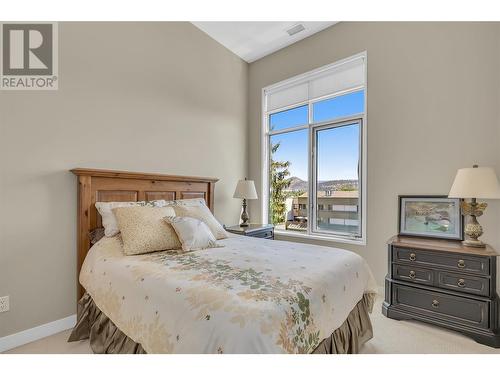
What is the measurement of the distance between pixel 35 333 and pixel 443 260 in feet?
11.2

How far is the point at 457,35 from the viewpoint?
8.05 feet

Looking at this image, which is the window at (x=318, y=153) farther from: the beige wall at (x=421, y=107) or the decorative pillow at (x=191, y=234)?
the decorative pillow at (x=191, y=234)

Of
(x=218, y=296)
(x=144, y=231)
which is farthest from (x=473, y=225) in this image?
(x=144, y=231)

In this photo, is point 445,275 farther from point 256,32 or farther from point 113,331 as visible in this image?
point 256,32

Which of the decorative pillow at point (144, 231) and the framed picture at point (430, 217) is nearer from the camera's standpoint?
the decorative pillow at point (144, 231)

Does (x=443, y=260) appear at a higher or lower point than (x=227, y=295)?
lower

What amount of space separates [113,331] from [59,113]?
1810 millimetres

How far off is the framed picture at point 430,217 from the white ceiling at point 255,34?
8.15 feet

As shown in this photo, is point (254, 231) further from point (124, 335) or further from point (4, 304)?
point (4, 304)

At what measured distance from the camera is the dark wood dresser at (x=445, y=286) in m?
1.96

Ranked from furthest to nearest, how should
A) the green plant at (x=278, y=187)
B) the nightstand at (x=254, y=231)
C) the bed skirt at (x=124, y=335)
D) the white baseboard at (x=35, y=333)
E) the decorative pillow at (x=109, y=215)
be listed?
the green plant at (x=278, y=187) → the nightstand at (x=254, y=231) → the decorative pillow at (x=109, y=215) → the white baseboard at (x=35, y=333) → the bed skirt at (x=124, y=335)

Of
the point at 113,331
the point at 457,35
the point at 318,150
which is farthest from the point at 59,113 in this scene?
the point at 457,35

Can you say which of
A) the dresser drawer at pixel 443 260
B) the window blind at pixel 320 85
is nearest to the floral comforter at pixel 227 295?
the dresser drawer at pixel 443 260

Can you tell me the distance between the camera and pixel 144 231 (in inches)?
76.8
